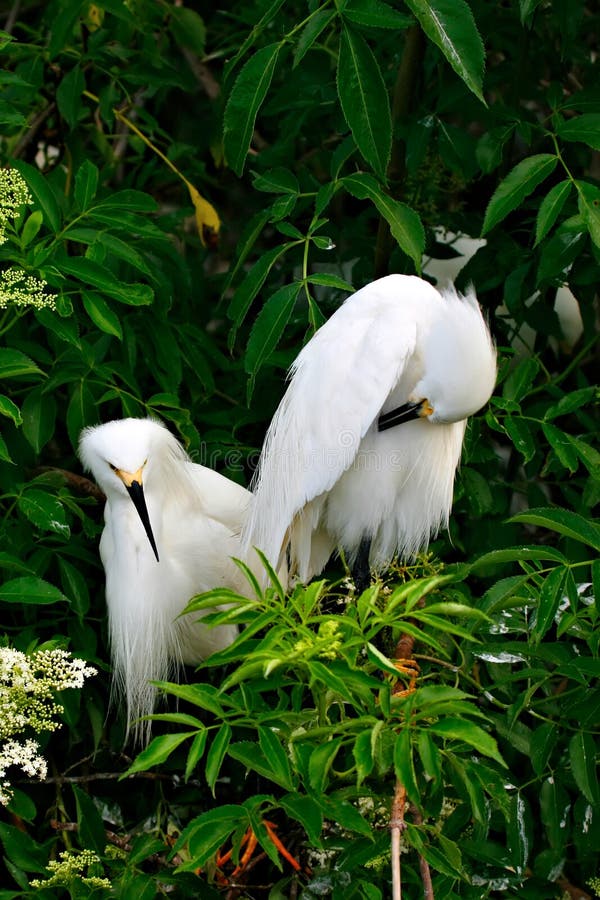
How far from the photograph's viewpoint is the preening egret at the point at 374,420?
92.3 inches

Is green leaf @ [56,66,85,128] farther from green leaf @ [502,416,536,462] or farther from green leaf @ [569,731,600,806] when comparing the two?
green leaf @ [569,731,600,806]

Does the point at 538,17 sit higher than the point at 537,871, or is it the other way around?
the point at 538,17

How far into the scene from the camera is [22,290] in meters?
2.03

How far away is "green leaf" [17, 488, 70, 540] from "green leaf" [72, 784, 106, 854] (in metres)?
0.46

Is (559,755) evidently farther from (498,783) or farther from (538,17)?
(538,17)

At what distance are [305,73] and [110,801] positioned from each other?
5.37 feet

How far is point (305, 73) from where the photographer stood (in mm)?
2695

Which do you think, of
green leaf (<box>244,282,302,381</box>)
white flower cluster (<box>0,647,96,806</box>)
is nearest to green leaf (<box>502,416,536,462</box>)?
green leaf (<box>244,282,302,381</box>)

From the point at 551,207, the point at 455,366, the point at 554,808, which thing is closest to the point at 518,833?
the point at 554,808

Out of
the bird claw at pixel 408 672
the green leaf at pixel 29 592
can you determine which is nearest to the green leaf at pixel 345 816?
the bird claw at pixel 408 672

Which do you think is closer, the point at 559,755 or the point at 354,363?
the point at 559,755

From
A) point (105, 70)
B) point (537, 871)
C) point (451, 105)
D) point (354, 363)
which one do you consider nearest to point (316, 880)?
point (537, 871)

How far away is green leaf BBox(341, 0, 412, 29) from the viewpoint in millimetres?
1909

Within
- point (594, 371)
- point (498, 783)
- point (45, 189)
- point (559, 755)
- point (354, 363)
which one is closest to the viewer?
point (498, 783)
